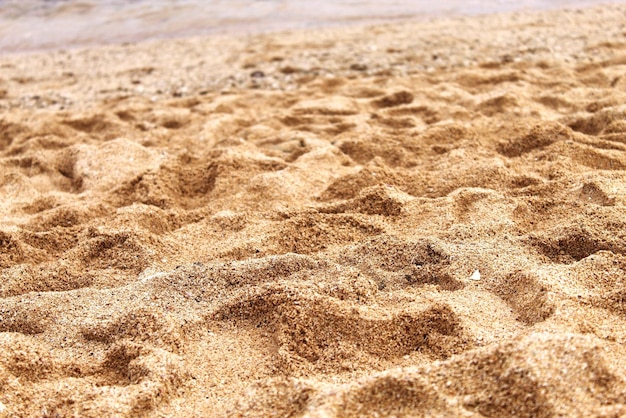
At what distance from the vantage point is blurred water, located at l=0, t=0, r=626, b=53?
7.83 m

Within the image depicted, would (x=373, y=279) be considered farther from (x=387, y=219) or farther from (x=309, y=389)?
(x=309, y=389)

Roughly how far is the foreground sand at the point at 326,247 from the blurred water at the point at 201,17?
10.4ft

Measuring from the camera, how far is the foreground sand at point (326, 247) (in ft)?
5.58

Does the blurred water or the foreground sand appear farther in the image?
the blurred water

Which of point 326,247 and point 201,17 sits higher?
point 201,17

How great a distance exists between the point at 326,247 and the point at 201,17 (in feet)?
21.9

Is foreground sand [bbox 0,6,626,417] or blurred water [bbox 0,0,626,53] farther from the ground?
blurred water [bbox 0,0,626,53]

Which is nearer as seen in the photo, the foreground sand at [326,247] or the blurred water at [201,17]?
the foreground sand at [326,247]

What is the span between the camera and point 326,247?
100 inches

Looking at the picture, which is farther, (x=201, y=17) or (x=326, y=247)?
(x=201, y=17)

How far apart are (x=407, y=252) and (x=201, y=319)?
0.82 m

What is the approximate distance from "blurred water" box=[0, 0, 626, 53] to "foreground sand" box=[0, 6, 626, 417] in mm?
3160

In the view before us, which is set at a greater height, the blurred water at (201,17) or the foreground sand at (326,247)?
the blurred water at (201,17)

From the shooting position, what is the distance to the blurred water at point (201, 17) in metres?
7.83
